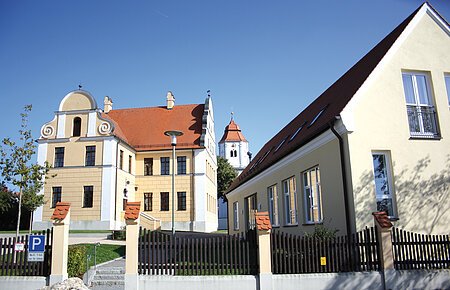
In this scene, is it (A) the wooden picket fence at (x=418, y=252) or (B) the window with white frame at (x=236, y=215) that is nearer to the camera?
(A) the wooden picket fence at (x=418, y=252)

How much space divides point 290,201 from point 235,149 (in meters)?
61.3

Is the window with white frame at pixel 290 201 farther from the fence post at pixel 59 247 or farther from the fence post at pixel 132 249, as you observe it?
the fence post at pixel 59 247

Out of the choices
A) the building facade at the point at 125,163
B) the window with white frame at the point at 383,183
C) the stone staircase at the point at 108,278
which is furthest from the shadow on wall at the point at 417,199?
the building facade at the point at 125,163

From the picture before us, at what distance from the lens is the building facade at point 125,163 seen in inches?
1350

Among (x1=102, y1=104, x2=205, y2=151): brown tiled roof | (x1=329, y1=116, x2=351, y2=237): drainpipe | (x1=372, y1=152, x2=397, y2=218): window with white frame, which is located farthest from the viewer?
(x1=102, y1=104, x2=205, y2=151): brown tiled roof

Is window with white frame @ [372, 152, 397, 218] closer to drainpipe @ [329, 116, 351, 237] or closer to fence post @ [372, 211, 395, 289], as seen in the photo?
drainpipe @ [329, 116, 351, 237]

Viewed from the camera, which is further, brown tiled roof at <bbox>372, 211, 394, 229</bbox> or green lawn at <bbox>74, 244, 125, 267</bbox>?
green lawn at <bbox>74, 244, 125, 267</bbox>

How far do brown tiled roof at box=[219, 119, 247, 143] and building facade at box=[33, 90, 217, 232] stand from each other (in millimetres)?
30124

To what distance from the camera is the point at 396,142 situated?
39.8 feet

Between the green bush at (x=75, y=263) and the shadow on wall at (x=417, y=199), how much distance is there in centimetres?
878

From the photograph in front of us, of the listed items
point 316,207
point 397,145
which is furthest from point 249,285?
point 397,145

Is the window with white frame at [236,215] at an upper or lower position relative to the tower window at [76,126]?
lower

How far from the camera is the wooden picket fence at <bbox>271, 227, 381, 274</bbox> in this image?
10.3 meters

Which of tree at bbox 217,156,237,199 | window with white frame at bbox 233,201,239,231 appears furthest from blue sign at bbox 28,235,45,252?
tree at bbox 217,156,237,199
